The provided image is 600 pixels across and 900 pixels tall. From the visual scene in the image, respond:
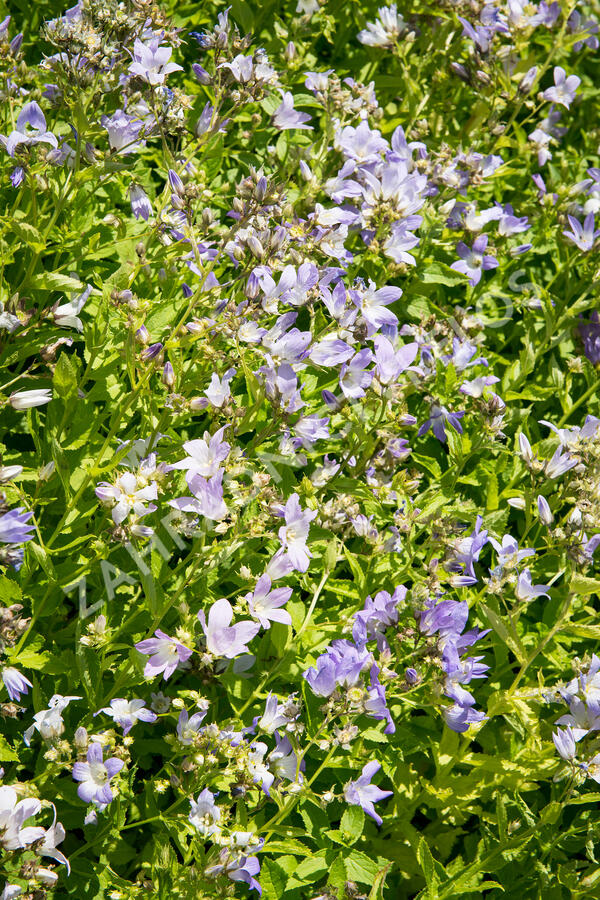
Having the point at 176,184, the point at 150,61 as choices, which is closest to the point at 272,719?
the point at 176,184

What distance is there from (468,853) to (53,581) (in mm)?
2019

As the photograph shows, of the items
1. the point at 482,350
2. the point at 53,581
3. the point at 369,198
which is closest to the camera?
the point at 53,581

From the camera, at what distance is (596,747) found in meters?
3.00

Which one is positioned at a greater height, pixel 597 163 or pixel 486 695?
pixel 597 163

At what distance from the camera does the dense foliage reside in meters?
2.66

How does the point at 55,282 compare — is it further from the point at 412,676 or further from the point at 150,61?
the point at 412,676

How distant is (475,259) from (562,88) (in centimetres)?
149

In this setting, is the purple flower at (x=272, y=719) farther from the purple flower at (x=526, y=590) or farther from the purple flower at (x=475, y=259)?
the purple flower at (x=475, y=259)

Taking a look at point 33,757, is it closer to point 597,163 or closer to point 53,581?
point 53,581

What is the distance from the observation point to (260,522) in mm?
2592

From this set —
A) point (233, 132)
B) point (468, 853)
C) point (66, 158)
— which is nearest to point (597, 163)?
point (233, 132)

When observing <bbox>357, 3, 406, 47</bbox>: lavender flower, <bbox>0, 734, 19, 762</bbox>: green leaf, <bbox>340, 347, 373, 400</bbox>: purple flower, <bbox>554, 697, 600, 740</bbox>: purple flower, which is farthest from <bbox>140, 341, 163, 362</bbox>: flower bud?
<bbox>357, 3, 406, 47</bbox>: lavender flower

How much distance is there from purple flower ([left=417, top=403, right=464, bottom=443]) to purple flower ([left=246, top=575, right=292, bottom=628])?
1405mm

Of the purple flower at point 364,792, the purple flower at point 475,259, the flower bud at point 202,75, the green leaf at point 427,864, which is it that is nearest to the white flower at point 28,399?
the flower bud at point 202,75
